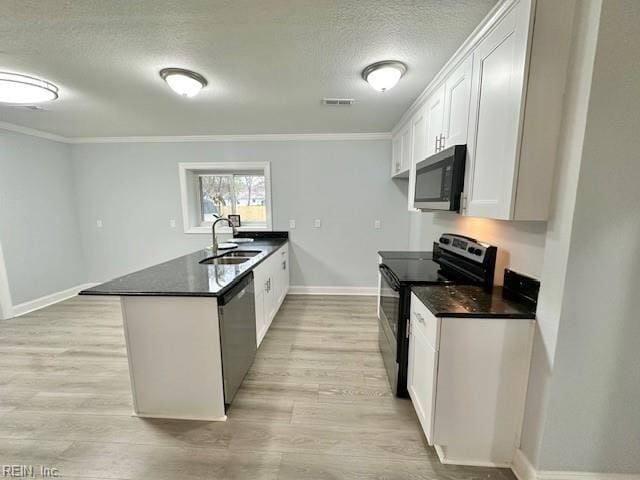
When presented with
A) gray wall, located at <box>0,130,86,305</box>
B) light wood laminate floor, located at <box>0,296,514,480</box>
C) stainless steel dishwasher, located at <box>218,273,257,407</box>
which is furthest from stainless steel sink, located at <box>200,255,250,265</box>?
gray wall, located at <box>0,130,86,305</box>

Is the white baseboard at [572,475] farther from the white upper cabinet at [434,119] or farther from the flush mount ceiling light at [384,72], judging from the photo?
the flush mount ceiling light at [384,72]

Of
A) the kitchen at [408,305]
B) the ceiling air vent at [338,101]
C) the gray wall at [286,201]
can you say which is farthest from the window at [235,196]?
the ceiling air vent at [338,101]

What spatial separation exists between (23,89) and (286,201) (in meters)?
2.67

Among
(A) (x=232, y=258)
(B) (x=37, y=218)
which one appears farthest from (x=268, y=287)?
(B) (x=37, y=218)

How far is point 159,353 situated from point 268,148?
299 cm

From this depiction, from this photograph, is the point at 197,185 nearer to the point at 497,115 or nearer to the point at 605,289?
the point at 497,115

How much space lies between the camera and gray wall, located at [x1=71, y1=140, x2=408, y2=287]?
12.4ft

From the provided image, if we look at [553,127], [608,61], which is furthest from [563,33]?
[553,127]

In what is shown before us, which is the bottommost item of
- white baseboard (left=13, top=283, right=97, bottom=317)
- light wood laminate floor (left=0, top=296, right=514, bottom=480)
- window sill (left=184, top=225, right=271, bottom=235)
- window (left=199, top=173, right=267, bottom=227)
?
light wood laminate floor (left=0, top=296, right=514, bottom=480)

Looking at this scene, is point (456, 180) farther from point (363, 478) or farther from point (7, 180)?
point (7, 180)

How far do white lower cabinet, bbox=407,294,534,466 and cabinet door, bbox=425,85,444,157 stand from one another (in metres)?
1.44

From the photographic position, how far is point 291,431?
161cm

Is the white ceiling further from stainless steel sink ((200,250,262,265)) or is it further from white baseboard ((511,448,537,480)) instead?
white baseboard ((511,448,537,480))

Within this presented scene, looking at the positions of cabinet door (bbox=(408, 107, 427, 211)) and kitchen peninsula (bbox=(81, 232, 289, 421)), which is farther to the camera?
cabinet door (bbox=(408, 107, 427, 211))
